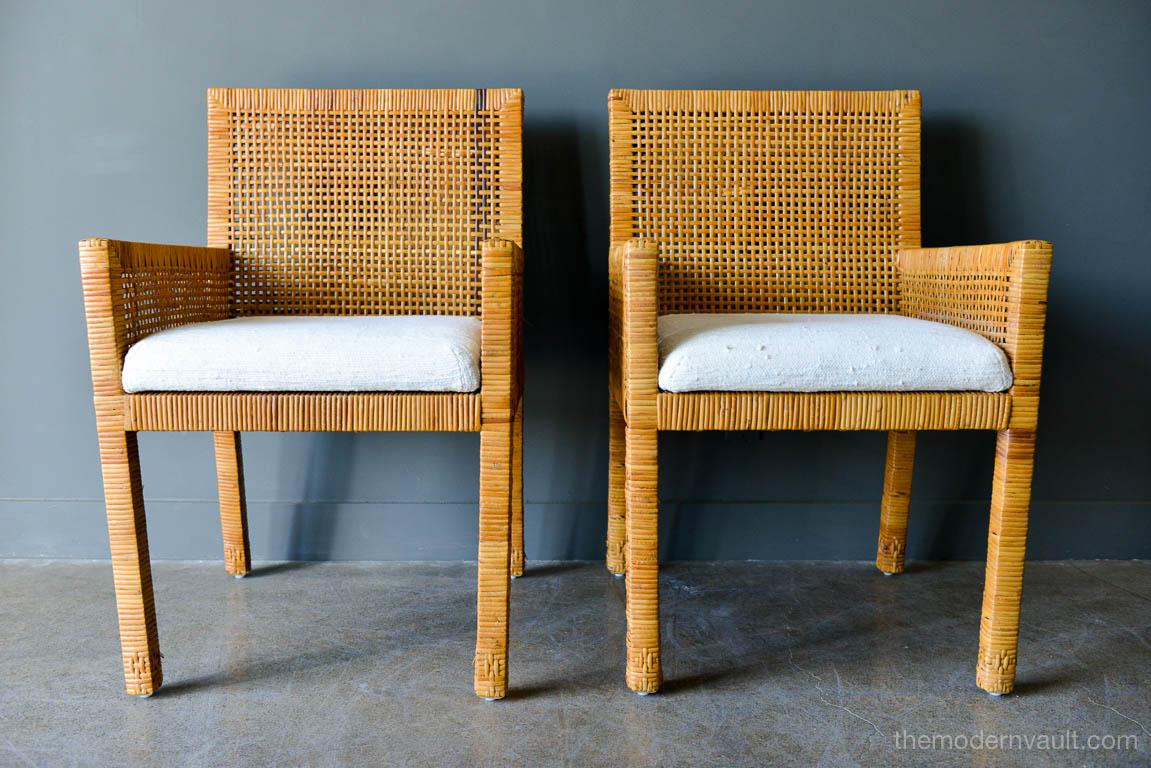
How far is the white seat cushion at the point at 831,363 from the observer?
126 centimetres

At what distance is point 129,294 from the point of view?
1298mm

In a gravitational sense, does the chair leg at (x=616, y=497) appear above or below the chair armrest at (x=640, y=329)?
below

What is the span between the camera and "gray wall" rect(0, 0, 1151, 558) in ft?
6.14

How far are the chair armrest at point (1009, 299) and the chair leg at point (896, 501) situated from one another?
0.41 m

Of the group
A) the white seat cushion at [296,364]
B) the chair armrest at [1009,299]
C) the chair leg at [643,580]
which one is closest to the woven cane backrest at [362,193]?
the white seat cushion at [296,364]

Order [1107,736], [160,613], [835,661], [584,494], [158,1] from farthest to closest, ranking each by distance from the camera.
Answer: [584,494]
[158,1]
[160,613]
[835,661]
[1107,736]

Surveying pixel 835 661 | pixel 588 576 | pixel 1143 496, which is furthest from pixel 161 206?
pixel 1143 496

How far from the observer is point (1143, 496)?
78.4 inches

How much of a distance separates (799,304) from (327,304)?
0.96m

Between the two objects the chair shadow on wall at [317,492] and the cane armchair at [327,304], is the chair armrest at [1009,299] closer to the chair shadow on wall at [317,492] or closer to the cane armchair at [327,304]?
the cane armchair at [327,304]

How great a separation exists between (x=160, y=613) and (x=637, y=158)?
1.30 meters

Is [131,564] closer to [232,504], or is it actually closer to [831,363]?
[232,504]

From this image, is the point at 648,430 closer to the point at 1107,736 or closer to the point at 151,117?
the point at 1107,736

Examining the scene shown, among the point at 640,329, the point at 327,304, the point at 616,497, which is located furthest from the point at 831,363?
the point at 327,304
